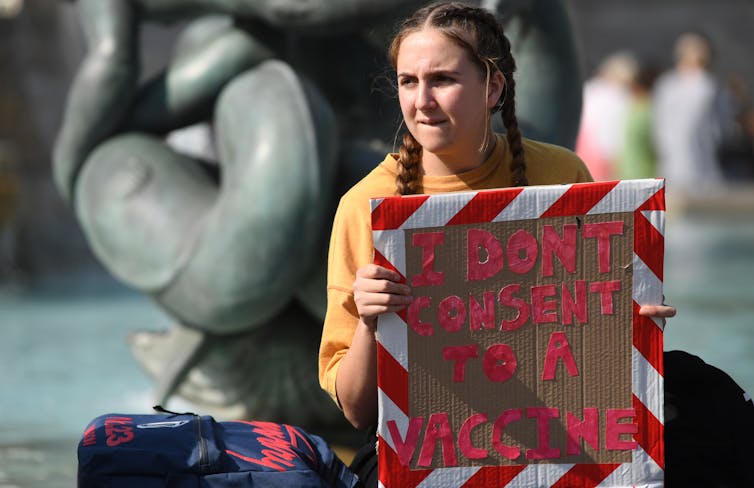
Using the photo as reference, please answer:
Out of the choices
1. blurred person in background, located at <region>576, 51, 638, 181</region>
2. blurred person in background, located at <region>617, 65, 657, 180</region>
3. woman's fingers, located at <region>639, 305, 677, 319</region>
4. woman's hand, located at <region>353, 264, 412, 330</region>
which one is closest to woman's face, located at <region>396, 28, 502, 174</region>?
woman's hand, located at <region>353, 264, 412, 330</region>

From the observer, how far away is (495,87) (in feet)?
8.86

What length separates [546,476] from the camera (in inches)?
100

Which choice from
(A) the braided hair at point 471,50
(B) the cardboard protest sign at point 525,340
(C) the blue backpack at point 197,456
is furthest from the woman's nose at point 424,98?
(C) the blue backpack at point 197,456

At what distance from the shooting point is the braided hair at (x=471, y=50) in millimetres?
2629

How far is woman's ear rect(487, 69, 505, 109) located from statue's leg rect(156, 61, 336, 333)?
159 centimetres

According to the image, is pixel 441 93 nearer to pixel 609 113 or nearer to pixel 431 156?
pixel 431 156

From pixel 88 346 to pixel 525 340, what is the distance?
4.93 metres

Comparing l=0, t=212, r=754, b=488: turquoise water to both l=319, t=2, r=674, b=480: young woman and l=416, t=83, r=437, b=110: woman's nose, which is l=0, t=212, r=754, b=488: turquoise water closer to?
l=319, t=2, r=674, b=480: young woman

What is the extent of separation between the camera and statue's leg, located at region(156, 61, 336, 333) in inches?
167

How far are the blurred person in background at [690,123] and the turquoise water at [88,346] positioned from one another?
4887 millimetres

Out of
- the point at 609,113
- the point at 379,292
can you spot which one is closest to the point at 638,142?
the point at 609,113

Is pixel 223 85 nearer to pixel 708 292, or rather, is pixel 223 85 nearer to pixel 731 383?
pixel 731 383

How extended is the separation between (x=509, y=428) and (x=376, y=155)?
6.87 feet

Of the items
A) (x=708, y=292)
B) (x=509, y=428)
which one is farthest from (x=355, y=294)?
(x=708, y=292)
